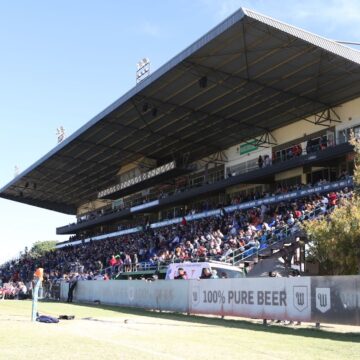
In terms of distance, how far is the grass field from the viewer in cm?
915

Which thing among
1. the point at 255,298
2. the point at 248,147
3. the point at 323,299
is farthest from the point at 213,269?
the point at 248,147

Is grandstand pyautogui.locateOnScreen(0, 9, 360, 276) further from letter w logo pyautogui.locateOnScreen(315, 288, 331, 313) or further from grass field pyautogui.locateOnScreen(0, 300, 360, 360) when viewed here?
grass field pyautogui.locateOnScreen(0, 300, 360, 360)

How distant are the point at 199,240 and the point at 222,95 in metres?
9.14

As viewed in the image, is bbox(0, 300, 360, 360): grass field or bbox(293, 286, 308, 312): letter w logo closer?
bbox(0, 300, 360, 360): grass field

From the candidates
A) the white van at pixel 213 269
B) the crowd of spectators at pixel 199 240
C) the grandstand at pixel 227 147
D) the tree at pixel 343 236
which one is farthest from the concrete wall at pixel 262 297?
the crowd of spectators at pixel 199 240

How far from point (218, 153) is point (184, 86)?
14267mm

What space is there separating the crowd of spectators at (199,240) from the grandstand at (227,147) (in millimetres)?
141

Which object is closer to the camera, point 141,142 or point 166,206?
point 141,142

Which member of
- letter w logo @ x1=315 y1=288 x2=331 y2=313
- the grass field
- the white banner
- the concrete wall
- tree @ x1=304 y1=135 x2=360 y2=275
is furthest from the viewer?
tree @ x1=304 y1=135 x2=360 y2=275

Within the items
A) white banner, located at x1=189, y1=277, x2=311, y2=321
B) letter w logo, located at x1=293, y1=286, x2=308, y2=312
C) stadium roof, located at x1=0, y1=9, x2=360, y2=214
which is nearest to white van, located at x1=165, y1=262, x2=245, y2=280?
white banner, located at x1=189, y1=277, x2=311, y2=321

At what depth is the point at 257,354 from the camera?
380 inches

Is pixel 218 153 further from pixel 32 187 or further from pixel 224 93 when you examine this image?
pixel 32 187

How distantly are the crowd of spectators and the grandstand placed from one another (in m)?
0.14

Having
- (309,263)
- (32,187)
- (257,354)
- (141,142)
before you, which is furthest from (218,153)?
(257,354)
